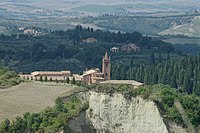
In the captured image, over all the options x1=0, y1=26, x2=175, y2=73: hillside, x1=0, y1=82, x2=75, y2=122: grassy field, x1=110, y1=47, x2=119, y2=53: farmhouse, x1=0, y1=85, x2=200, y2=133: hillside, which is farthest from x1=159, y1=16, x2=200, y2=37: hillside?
x1=0, y1=85, x2=200, y2=133: hillside

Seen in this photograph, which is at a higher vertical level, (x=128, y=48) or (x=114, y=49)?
(x=114, y=49)

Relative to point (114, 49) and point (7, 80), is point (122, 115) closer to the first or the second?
point (7, 80)

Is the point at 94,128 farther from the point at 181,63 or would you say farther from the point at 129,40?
the point at 129,40

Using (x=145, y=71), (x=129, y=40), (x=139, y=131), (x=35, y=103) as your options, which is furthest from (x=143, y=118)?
(x=129, y=40)

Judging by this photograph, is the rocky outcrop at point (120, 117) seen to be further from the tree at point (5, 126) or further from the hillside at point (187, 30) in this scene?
the hillside at point (187, 30)

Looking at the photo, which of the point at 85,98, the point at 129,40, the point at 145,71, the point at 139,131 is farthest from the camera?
the point at 129,40

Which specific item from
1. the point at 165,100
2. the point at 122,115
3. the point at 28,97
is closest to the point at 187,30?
the point at 28,97

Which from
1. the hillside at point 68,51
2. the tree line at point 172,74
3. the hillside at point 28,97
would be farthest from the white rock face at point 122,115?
the hillside at point 68,51
